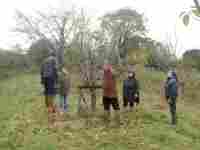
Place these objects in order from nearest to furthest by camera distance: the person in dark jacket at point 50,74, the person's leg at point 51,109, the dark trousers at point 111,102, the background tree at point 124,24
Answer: the person in dark jacket at point 50,74 < the dark trousers at point 111,102 < the person's leg at point 51,109 < the background tree at point 124,24

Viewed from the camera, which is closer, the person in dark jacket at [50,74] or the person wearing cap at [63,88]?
the person in dark jacket at [50,74]

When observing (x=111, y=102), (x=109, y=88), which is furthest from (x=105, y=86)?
(x=111, y=102)

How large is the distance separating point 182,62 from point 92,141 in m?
20.7

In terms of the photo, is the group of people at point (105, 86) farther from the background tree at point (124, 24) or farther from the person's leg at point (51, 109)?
the background tree at point (124, 24)

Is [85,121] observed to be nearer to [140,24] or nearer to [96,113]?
[96,113]

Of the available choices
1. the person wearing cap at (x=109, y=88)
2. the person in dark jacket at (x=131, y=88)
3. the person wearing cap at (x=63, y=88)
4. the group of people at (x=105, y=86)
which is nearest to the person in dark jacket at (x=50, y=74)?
the group of people at (x=105, y=86)

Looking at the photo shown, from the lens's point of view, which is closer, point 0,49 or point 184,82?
point 184,82

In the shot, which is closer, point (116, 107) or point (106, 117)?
point (116, 107)

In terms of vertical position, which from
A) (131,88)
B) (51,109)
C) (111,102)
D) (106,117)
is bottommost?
(106,117)

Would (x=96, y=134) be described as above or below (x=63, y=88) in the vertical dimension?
below

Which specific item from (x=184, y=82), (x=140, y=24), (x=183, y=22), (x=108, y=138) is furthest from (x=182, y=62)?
(x=183, y=22)

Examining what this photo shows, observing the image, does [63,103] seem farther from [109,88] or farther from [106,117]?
[109,88]

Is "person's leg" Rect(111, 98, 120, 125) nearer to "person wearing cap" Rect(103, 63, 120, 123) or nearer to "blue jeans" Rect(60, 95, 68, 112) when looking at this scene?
"person wearing cap" Rect(103, 63, 120, 123)

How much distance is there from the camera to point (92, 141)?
23.9 ft
